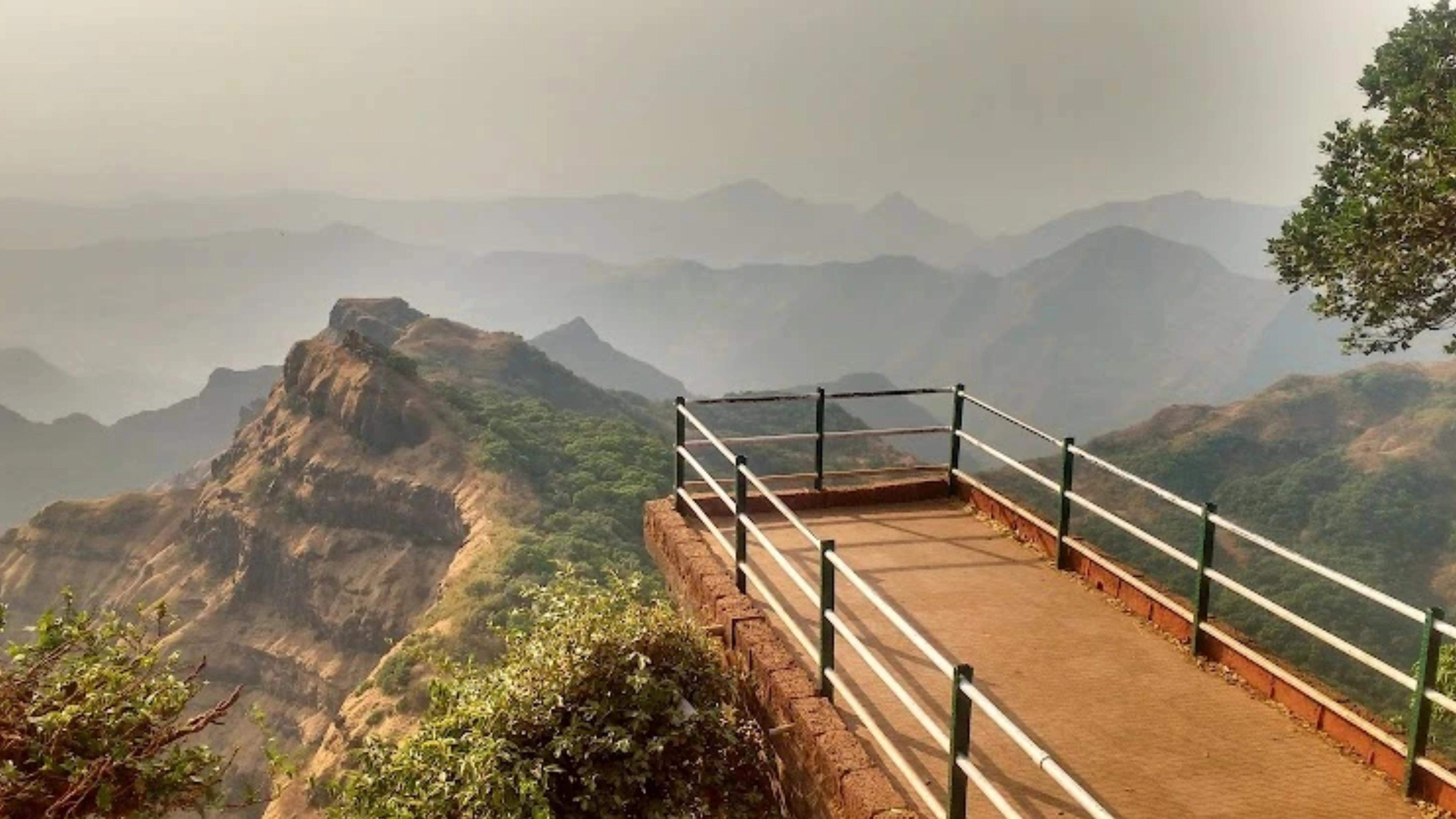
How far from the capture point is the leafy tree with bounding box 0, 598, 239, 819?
445 cm

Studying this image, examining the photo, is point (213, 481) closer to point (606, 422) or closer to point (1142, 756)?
point (606, 422)

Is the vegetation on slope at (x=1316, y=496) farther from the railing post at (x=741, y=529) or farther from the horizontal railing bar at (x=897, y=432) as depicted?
the railing post at (x=741, y=529)

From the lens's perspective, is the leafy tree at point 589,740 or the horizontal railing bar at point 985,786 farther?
the leafy tree at point 589,740

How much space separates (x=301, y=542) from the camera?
2517 inches

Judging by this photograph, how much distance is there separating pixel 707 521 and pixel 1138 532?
2.87 m

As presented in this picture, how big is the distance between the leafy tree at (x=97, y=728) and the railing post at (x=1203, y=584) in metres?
5.57

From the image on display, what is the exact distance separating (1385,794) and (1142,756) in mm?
1102

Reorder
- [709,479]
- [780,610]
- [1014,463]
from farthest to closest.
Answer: [709,479], [1014,463], [780,610]

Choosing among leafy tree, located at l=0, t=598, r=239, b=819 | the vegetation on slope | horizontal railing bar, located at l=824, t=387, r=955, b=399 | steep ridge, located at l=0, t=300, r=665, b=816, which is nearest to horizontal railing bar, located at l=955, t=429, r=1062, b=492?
horizontal railing bar, located at l=824, t=387, r=955, b=399

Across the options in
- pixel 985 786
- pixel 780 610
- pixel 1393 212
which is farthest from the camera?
pixel 1393 212

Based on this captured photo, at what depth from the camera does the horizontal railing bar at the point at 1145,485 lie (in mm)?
5672

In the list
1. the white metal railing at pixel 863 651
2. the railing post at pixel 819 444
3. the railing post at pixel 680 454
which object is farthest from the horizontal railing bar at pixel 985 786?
the railing post at pixel 819 444

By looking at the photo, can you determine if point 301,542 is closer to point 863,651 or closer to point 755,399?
point 755,399

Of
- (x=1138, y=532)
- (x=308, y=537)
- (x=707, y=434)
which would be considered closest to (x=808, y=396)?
(x=707, y=434)
